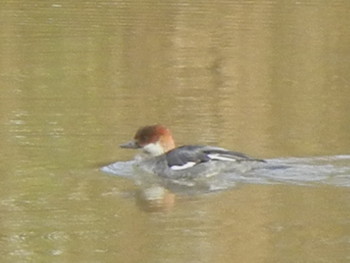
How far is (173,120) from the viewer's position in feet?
44.6

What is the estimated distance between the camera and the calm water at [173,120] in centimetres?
926

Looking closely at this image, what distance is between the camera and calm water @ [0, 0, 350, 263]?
9.26 metres

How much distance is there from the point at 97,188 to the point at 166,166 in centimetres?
82

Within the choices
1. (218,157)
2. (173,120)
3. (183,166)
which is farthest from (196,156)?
(173,120)

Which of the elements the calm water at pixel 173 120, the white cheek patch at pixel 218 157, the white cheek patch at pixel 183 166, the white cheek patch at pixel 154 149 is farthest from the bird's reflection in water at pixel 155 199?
the white cheek patch at pixel 154 149

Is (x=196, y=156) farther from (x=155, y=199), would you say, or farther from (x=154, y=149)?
(x=155, y=199)

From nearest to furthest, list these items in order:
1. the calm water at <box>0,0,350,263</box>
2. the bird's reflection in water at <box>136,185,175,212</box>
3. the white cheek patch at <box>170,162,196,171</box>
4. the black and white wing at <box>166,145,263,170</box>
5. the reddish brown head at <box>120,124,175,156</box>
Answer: the calm water at <box>0,0,350,263</box> < the bird's reflection in water at <box>136,185,175,212</box> < the black and white wing at <box>166,145,263,170</box> < the white cheek patch at <box>170,162,196,171</box> < the reddish brown head at <box>120,124,175,156</box>

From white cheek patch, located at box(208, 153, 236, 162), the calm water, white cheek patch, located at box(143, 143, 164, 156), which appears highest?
white cheek patch, located at box(208, 153, 236, 162)

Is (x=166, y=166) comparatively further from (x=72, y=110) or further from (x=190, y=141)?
(x=72, y=110)

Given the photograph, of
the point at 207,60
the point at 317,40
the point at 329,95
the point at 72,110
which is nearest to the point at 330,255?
the point at 72,110

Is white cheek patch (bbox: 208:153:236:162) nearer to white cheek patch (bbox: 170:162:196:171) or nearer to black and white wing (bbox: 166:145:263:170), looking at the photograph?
black and white wing (bbox: 166:145:263:170)

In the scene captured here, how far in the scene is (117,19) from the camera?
21.4 m

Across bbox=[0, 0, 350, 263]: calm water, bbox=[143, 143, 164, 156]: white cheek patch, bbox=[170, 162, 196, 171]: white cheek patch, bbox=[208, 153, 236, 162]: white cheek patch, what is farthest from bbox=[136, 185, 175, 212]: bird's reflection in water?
bbox=[143, 143, 164, 156]: white cheek patch

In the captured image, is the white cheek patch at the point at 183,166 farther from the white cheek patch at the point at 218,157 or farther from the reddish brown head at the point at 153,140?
the reddish brown head at the point at 153,140
